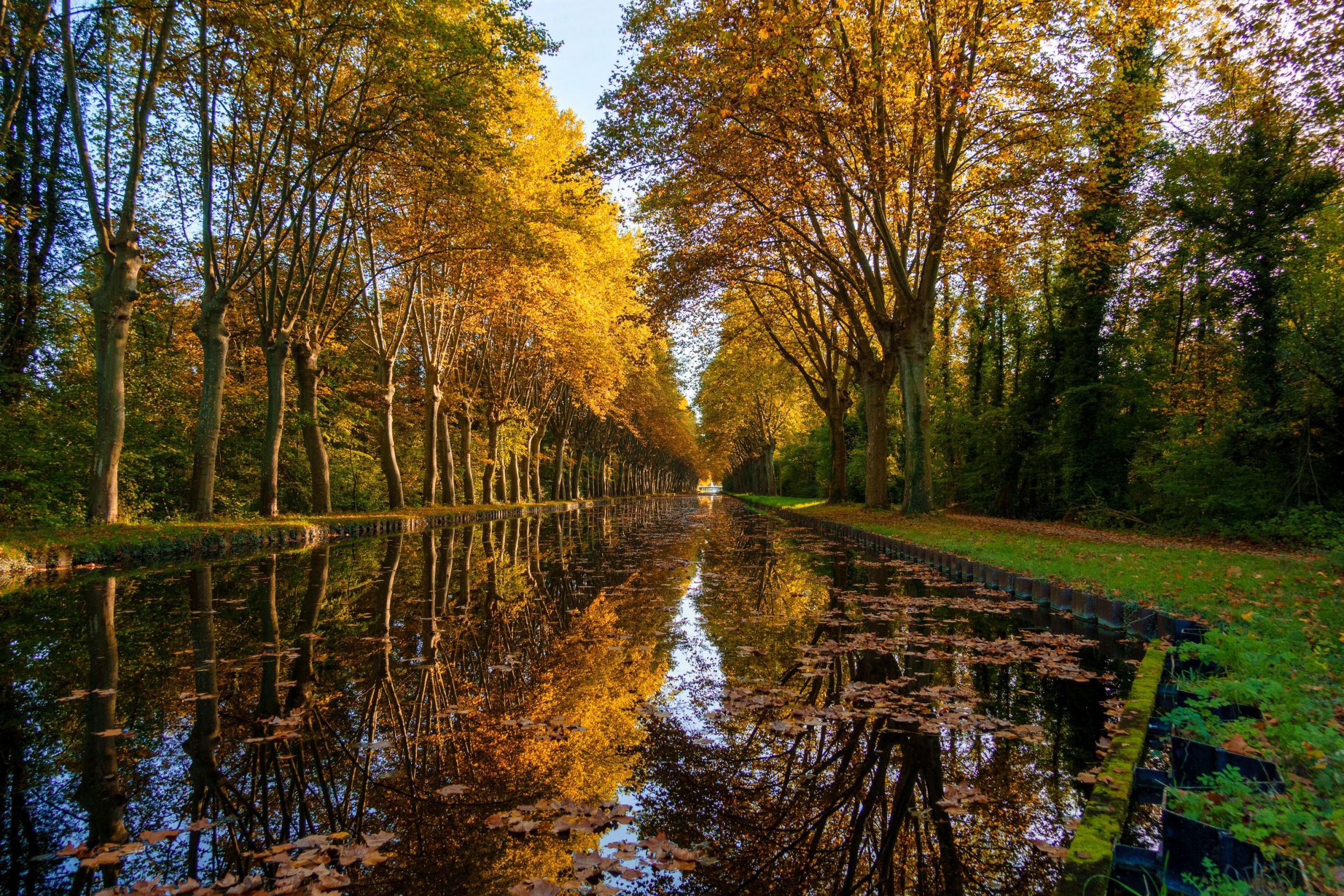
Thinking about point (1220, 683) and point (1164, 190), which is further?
point (1164, 190)

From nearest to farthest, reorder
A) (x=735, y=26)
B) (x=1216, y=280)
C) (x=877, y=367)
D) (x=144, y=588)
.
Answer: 1. (x=144, y=588)
2. (x=735, y=26)
3. (x=1216, y=280)
4. (x=877, y=367)

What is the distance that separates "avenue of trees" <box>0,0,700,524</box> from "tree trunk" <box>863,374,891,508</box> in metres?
8.51

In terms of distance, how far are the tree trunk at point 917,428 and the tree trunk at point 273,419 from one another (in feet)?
56.3

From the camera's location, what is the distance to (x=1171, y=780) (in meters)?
3.05

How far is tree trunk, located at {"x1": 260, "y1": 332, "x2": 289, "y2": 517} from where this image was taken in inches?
656

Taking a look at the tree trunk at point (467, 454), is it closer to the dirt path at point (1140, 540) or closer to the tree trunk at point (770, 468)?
the dirt path at point (1140, 540)

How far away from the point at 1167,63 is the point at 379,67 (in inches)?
855

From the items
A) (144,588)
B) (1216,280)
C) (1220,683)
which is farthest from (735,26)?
(1216,280)

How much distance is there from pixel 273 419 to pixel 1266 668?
1934cm

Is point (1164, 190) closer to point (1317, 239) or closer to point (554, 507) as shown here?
point (1317, 239)

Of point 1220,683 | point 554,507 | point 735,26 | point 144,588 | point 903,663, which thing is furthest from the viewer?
point 554,507

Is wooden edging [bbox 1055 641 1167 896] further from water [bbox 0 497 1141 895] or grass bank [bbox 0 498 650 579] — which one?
grass bank [bbox 0 498 650 579]

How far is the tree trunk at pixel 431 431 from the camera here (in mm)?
24125

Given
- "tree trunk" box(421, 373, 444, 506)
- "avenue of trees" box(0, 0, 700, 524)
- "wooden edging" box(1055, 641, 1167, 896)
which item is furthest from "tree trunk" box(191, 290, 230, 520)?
"wooden edging" box(1055, 641, 1167, 896)
